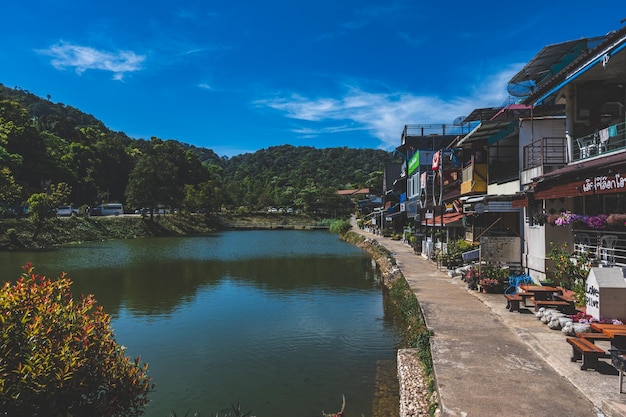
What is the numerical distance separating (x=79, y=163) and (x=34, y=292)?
3234 inches

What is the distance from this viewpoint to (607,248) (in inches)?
383

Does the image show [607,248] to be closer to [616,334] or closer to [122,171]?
[616,334]

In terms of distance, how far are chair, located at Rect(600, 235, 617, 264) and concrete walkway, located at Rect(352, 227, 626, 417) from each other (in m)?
2.23

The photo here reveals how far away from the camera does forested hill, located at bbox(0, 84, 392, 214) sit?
2240 inches

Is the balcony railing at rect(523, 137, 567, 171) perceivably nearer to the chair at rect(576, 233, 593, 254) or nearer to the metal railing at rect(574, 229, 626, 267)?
the chair at rect(576, 233, 593, 254)

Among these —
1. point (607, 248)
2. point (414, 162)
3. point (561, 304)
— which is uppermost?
point (414, 162)

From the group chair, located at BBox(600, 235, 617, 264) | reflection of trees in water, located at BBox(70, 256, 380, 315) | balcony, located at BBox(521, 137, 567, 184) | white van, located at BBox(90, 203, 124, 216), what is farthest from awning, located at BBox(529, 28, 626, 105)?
white van, located at BBox(90, 203, 124, 216)

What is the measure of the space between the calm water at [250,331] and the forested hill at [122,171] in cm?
2177

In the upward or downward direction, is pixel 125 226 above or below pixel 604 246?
below

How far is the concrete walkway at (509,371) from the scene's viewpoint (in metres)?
5.62

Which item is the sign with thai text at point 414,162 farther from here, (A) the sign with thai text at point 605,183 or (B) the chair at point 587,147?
(A) the sign with thai text at point 605,183

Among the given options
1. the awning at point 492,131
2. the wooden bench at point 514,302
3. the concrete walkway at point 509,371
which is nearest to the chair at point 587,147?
the wooden bench at point 514,302

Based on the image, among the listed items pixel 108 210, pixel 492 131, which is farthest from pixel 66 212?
pixel 492 131

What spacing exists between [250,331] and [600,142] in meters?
11.4
